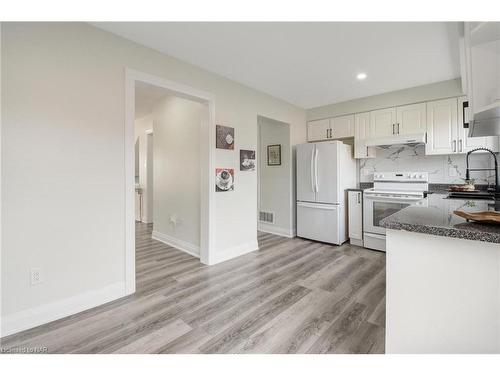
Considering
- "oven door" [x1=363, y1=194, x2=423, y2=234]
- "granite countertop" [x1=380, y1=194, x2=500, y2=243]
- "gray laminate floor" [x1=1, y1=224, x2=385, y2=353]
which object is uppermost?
"granite countertop" [x1=380, y1=194, x2=500, y2=243]

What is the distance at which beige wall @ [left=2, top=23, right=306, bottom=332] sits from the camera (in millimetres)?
1636

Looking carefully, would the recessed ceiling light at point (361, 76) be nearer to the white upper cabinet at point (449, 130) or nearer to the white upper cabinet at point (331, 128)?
the white upper cabinet at point (331, 128)

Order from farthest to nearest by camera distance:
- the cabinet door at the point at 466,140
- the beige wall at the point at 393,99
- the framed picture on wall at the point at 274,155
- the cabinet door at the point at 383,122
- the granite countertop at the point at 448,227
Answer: the framed picture on wall at the point at 274,155, the cabinet door at the point at 383,122, the beige wall at the point at 393,99, the cabinet door at the point at 466,140, the granite countertop at the point at 448,227

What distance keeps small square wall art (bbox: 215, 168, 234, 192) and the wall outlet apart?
69.8 inches

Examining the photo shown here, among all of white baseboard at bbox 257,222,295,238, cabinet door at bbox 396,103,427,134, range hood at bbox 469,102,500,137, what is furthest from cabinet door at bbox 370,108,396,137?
white baseboard at bbox 257,222,295,238

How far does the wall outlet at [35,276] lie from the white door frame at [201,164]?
599 millimetres

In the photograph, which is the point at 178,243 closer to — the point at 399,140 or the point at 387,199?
the point at 387,199

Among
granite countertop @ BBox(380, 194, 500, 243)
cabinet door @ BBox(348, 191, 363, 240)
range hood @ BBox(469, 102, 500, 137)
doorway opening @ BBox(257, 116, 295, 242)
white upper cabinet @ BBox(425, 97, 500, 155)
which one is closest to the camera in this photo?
granite countertop @ BBox(380, 194, 500, 243)

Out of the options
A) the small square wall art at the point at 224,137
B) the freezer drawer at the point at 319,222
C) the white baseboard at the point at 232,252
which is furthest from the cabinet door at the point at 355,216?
the small square wall art at the point at 224,137

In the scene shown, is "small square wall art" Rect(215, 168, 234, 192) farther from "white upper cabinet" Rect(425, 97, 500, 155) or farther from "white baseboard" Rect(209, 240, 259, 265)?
"white upper cabinet" Rect(425, 97, 500, 155)

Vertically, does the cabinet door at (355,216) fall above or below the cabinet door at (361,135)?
below

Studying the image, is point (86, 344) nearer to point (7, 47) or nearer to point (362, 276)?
point (7, 47)

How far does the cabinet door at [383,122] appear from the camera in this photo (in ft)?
11.6

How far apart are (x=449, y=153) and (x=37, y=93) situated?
444cm
